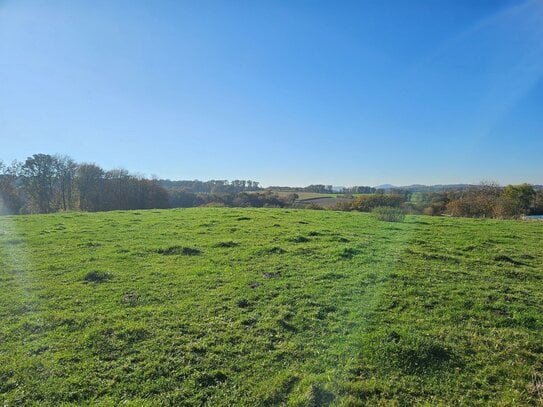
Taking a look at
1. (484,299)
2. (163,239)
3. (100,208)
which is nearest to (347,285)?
(484,299)

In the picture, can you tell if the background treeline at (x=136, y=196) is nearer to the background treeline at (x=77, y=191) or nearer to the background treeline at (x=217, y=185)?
the background treeline at (x=77, y=191)

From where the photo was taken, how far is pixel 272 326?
21.9 ft

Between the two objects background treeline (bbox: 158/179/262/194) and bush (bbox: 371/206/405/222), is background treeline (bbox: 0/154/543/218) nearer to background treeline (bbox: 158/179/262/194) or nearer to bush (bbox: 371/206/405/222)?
bush (bbox: 371/206/405/222)

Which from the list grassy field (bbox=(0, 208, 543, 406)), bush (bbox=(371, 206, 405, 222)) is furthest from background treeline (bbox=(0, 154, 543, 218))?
grassy field (bbox=(0, 208, 543, 406))

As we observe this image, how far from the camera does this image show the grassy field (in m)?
4.85

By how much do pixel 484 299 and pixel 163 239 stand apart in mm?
12953

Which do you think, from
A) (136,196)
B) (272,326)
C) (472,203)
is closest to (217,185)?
(136,196)

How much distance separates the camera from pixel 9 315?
24.0 feet

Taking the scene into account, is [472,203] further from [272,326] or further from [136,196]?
[136,196]

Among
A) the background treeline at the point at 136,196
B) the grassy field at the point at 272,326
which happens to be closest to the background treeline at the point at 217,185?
A: the background treeline at the point at 136,196

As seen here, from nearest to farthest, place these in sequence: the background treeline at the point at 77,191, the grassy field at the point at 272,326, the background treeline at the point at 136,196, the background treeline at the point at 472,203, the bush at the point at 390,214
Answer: the grassy field at the point at 272,326 → the bush at the point at 390,214 → the background treeline at the point at 472,203 → the background treeline at the point at 136,196 → the background treeline at the point at 77,191

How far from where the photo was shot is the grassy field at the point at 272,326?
485 centimetres

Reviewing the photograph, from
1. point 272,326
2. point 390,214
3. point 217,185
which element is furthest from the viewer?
point 217,185

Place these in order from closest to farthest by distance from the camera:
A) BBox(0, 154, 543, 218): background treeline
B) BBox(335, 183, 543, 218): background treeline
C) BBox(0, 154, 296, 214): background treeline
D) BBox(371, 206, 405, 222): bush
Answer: BBox(371, 206, 405, 222): bush < BBox(335, 183, 543, 218): background treeline < BBox(0, 154, 543, 218): background treeline < BBox(0, 154, 296, 214): background treeline
